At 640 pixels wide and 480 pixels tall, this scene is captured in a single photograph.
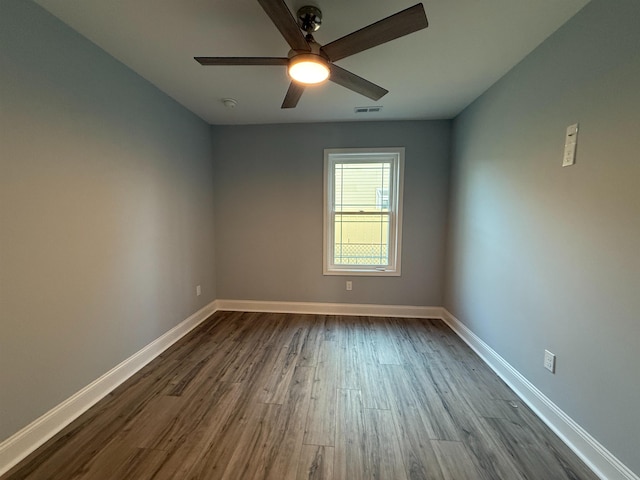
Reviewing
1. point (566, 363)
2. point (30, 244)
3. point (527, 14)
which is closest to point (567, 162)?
point (527, 14)

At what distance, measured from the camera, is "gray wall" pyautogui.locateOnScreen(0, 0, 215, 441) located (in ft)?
4.73

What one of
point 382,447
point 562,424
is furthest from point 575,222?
point 382,447

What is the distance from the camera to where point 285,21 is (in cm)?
129

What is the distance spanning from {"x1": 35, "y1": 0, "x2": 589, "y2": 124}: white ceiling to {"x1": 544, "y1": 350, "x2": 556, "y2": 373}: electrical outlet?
2044mm

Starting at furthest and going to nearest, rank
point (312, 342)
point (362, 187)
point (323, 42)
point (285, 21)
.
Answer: point (362, 187) < point (312, 342) < point (323, 42) < point (285, 21)

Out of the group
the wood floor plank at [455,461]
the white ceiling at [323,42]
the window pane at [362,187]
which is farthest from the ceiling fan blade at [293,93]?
the wood floor plank at [455,461]

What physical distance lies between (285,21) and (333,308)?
10.1ft

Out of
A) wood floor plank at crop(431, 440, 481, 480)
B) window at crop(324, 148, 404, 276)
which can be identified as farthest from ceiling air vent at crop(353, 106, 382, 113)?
wood floor plank at crop(431, 440, 481, 480)

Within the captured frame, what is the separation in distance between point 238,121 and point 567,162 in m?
3.24

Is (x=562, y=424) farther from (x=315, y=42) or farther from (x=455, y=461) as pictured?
(x=315, y=42)

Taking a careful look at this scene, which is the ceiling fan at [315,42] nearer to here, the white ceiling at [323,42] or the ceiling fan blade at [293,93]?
the ceiling fan blade at [293,93]

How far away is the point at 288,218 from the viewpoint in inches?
142

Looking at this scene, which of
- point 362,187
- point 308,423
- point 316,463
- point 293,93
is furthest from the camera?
point 362,187

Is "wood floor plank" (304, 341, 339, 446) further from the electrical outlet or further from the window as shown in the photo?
the electrical outlet
